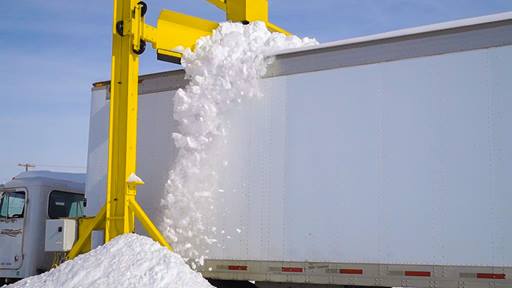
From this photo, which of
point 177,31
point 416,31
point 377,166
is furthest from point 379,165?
point 177,31

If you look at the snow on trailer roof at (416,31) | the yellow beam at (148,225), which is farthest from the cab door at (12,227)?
the snow on trailer roof at (416,31)

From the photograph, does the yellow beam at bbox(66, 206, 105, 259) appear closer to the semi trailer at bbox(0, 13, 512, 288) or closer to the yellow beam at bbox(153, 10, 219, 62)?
the semi trailer at bbox(0, 13, 512, 288)

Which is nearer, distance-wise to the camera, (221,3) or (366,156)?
(366,156)

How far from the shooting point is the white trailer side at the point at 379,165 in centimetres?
743

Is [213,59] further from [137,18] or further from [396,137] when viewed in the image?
[396,137]

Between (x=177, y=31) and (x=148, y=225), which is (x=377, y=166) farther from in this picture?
(x=177, y=31)

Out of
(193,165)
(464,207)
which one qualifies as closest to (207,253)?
(193,165)

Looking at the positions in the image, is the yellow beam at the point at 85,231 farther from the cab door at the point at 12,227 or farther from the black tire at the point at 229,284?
the cab door at the point at 12,227

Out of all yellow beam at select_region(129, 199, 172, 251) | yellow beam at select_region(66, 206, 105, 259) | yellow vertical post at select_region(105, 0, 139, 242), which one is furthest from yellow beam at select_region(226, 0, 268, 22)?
yellow beam at select_region(66, 206, 105, 259)

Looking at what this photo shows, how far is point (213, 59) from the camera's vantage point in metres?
9.58

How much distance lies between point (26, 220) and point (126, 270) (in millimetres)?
4718

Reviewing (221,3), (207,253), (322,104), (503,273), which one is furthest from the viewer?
(221,3)

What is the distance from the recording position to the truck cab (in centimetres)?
1186

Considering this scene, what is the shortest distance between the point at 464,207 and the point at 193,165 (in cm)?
372
